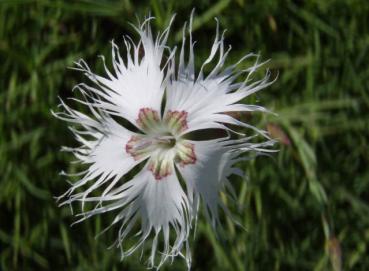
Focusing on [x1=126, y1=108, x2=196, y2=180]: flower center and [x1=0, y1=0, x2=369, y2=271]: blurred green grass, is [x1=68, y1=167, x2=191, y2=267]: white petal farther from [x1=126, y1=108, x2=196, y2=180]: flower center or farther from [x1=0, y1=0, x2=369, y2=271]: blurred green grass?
[x1=0, y1=0, x2=369, y2=271]: blurred green grass

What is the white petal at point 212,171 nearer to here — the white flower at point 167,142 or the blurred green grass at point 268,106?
the white flower at point 167,142

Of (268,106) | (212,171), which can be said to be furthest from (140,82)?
(268,106)

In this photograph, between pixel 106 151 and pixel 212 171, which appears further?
pixel 106 151

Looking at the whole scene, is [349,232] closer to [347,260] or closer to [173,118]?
[347,260]

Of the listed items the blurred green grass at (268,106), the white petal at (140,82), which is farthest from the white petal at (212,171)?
the blurred green grass at (268,106)

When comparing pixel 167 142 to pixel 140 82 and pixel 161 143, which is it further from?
pixel 140 82

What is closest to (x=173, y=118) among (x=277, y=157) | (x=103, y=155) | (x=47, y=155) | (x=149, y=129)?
(x=149, y=129)

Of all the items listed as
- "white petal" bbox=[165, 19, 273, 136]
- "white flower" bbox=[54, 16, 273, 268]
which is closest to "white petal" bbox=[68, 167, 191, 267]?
"white flower" bbox=[54, 16, 273, 268]
